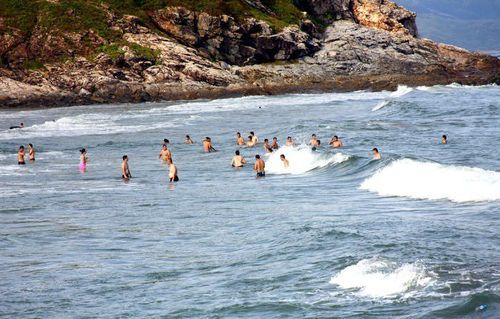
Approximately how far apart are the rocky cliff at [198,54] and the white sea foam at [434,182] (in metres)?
44.7

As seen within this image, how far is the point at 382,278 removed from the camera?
44.5ft

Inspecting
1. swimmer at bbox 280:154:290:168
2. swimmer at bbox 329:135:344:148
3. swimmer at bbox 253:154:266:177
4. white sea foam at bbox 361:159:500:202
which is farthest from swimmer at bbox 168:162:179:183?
swimmer at bbox 329:135:344:148

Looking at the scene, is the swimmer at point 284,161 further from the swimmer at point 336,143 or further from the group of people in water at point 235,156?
the swimmer at point 336,143

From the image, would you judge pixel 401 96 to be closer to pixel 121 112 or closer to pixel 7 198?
pixel 121 112

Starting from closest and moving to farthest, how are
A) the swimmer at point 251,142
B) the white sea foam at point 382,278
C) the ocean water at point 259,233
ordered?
the white sea foam at point 382,278 < the ocean water at point 259,233 < the swimmer at point 251,142

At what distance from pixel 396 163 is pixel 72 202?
9860 mm

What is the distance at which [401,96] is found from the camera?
64.4m

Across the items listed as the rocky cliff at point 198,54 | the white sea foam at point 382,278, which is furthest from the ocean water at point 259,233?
the rocky cliff at point 198,54

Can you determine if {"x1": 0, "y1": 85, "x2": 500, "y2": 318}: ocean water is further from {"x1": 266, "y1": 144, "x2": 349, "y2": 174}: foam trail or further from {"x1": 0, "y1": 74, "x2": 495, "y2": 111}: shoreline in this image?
{"x1": 0, "y1": 74, "x2": 495, "y2": 111}: shoreline

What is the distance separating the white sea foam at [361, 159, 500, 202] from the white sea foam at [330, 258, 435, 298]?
7053 millimetres

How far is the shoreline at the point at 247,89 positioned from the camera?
66688 millimetres

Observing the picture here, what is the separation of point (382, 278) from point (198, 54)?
61498mm

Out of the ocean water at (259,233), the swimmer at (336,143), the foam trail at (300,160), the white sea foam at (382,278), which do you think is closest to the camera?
the white sea foam at (382,278)

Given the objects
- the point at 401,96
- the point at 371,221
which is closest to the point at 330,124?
the point at 401,96
